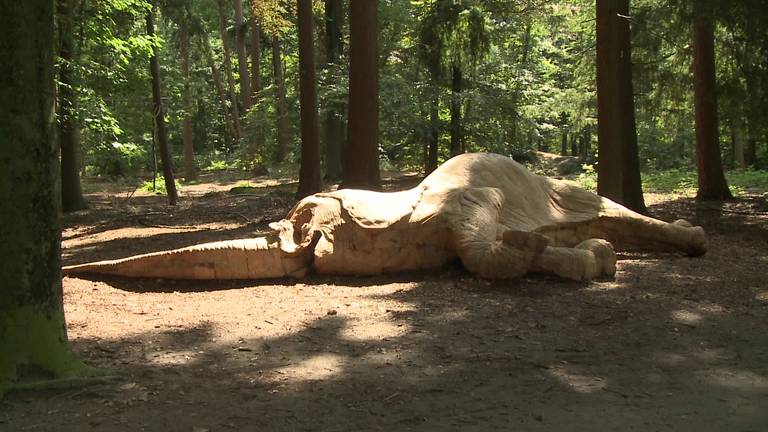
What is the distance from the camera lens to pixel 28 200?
4297 millimetres

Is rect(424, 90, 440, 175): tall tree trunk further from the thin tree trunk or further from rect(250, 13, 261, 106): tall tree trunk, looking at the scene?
rect(250, 13, 261, 106): tall tree trunk

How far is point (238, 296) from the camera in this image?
23.4 ft

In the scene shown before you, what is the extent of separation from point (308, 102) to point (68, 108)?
497 cm

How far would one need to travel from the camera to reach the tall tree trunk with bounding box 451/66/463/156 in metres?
Answer: 22.6

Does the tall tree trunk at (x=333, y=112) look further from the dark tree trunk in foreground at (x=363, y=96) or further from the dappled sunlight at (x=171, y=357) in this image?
the dappled sunlight at (x=171, y=357)

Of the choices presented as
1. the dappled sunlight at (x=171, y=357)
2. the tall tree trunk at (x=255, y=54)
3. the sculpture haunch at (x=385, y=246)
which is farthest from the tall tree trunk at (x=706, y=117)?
the tall tree trunk at (x=255, y=54)

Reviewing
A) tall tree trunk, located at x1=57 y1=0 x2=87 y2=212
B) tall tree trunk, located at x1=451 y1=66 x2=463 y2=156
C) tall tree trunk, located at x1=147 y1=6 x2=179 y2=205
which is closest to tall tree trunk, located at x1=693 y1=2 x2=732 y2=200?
tall tree trunk, located at x1=451 y1=66 x2=463 y2=156

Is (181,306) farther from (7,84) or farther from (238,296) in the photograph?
(7,84)

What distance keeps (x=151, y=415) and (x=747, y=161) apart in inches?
1212

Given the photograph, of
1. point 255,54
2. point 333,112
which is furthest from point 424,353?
point 255,54

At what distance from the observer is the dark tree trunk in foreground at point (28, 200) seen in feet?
13.9

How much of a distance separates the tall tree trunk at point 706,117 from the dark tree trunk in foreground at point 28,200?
12597mm

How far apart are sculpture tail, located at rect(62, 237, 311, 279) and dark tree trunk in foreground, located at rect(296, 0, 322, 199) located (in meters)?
7.59

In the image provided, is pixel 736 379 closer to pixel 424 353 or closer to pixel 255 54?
pixel 424 353
